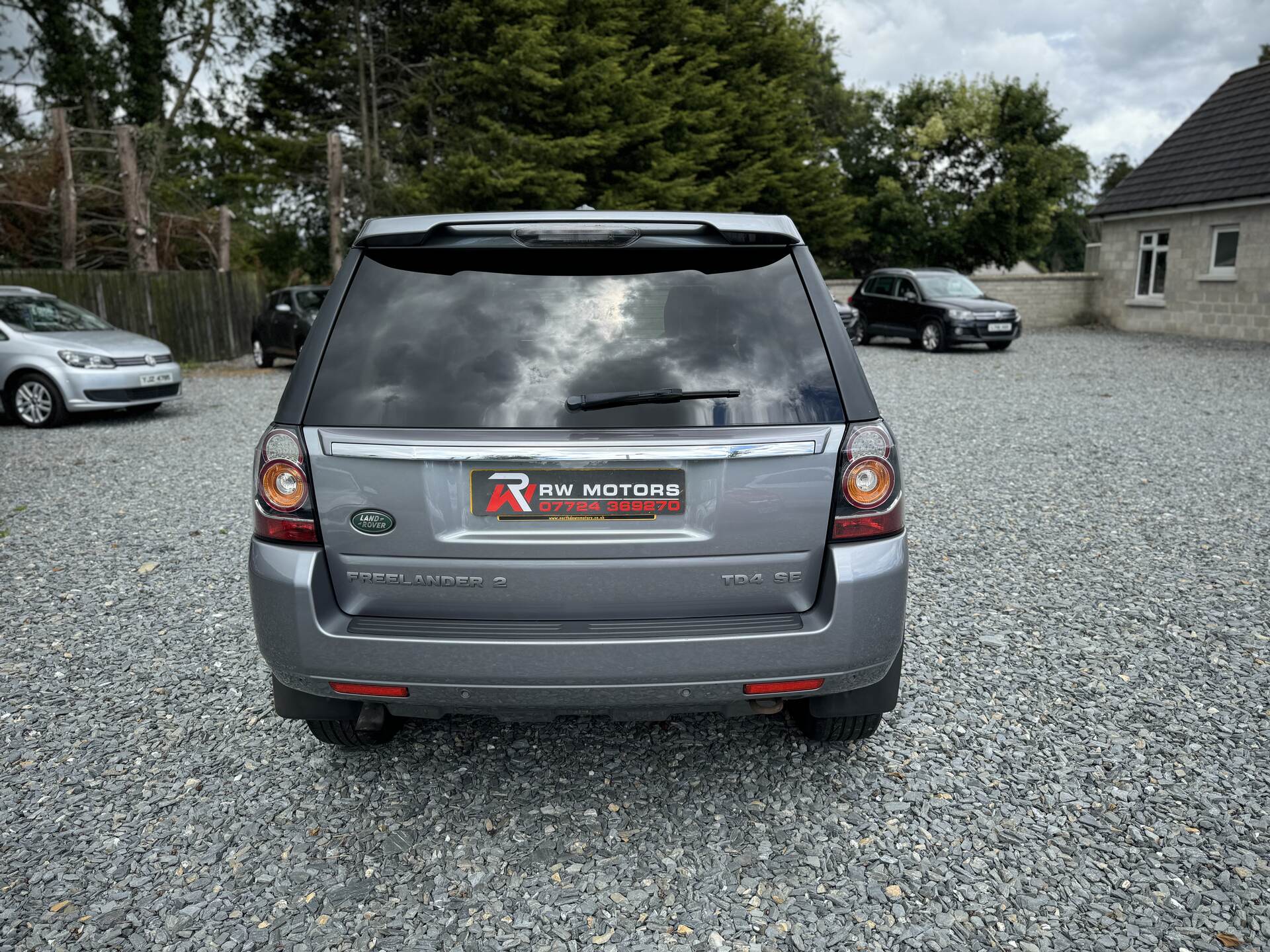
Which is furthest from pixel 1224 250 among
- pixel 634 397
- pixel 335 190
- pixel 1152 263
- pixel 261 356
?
pixel 634 397

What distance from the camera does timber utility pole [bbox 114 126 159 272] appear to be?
2016cm

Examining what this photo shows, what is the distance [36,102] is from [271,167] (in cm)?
768

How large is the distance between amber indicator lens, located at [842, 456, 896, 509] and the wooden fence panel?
18721mm

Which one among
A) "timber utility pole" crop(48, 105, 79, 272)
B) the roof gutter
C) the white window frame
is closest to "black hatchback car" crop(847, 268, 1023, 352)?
the roof gutter

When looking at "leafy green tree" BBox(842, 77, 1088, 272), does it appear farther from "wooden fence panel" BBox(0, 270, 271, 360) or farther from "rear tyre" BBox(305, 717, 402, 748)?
"rear tyre" BBox(305, 717, 402, 748)

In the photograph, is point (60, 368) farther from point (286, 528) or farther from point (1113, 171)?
point (1113, 171)

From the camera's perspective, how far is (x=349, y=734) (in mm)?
3223

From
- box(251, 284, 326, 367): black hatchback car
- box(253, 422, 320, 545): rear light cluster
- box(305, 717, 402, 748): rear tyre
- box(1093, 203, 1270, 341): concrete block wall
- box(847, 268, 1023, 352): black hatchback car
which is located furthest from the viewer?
box(1093, 203, 1270, 341): concrete block wall

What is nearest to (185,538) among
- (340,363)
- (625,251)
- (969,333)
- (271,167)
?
(340,363)

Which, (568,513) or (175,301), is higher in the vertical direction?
(175,301)

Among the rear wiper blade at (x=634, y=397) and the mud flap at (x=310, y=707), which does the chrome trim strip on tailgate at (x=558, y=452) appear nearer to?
the rear wiper blade at (x=634, y=397)

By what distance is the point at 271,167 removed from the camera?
96.0 ft

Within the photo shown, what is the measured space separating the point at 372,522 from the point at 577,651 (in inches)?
25.9

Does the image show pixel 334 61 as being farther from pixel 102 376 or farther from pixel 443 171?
pixel 102 376
